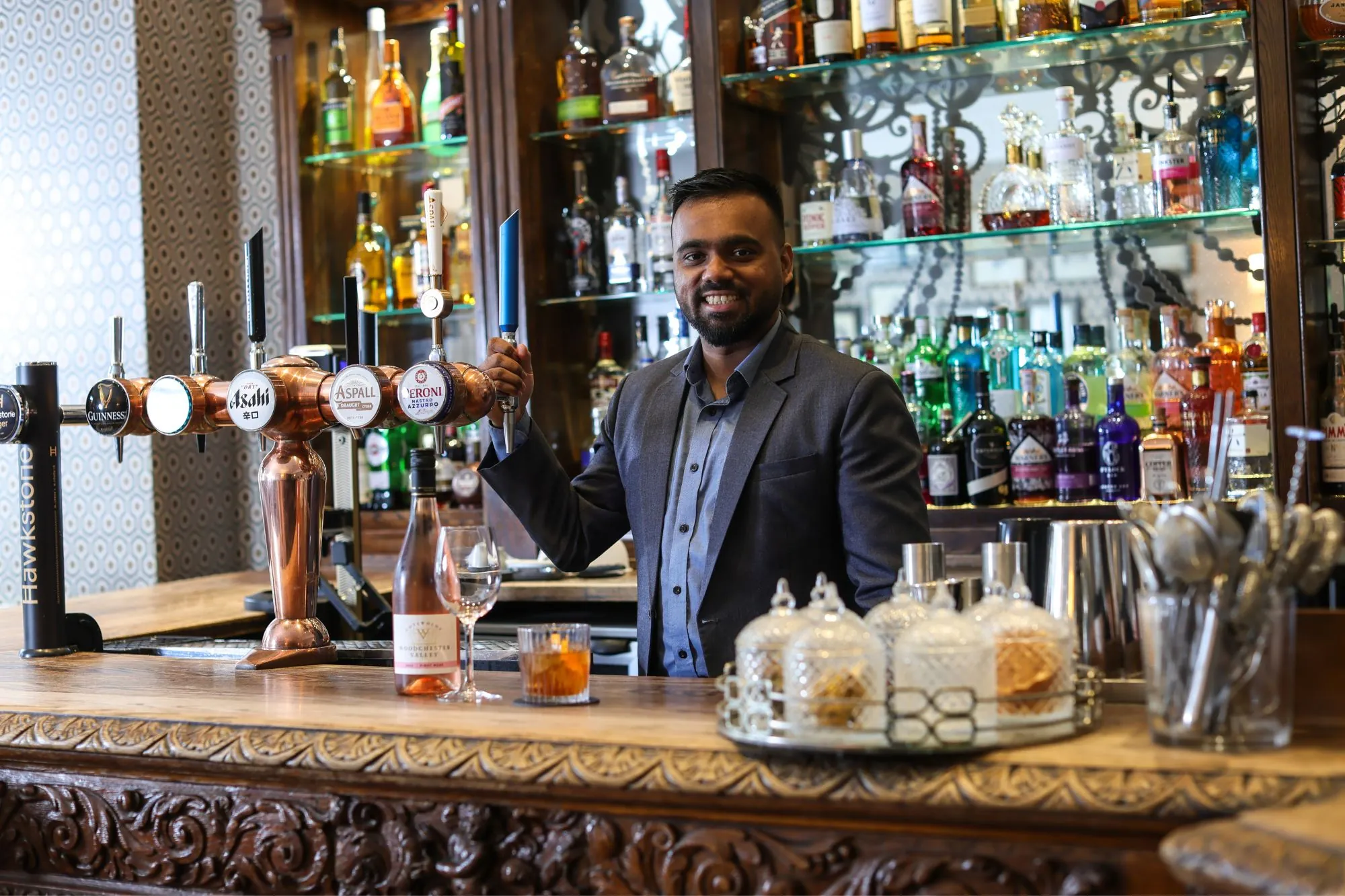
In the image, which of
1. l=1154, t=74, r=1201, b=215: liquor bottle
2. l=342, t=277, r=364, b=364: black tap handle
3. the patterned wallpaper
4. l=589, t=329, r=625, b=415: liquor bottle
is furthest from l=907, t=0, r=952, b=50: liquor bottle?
the patterned wallpaper

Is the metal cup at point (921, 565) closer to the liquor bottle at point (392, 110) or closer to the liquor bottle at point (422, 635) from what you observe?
the liquor bottle at point (422, 635)

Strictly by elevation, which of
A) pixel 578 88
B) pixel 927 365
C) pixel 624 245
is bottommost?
pixel 927 365

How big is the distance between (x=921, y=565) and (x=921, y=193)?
199cm

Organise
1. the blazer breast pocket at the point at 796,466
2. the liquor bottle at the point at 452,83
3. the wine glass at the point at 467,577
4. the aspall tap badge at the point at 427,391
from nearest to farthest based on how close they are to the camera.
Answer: the wine glass at the point at 467,577 < the aspall tap badge at the point at 427,391 < the blazer breast pocket at the point at 796,466 < the liquor bottle at the point at 452,83

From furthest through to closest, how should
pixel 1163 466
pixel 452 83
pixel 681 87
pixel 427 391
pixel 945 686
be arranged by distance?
pixel 452 83 < pixel 681 87 < pixel 1163 466 < pixel 427 391 < pixel 945 686

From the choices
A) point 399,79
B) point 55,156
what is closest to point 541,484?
point 399,79

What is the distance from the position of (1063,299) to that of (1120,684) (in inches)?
79.8

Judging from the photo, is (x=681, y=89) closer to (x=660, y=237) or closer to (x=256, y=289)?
(x=660, y=237)

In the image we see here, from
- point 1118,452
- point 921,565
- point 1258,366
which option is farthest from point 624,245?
point 921,565

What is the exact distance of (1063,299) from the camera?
3.30m

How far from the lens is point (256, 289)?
195cm

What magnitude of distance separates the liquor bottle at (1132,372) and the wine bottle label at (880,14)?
2.69ft

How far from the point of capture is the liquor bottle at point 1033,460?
10.1ft

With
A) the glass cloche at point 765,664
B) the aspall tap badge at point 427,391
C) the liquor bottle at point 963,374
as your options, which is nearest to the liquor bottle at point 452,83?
the liquor bottle at point 963,374
